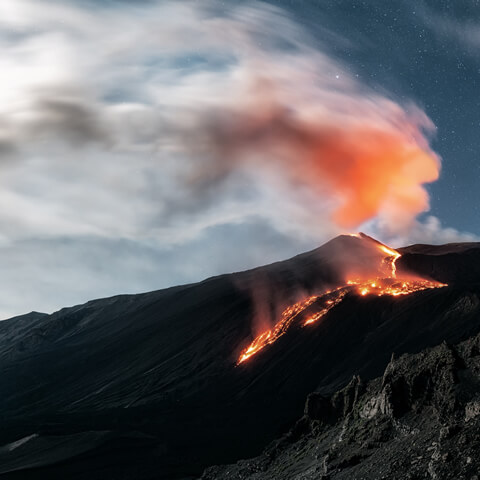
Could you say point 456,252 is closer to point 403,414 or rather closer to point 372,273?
point 372,273

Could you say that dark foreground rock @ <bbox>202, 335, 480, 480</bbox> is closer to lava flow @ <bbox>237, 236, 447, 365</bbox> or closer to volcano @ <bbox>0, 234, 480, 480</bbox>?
volcano @ <bbox>0, 234, 480, 480</bbox>

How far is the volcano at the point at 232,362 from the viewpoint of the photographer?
66.0 m

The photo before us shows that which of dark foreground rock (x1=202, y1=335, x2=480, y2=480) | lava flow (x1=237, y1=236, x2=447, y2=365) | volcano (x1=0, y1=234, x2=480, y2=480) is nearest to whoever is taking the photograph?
dark foreground rock (x1=202, y1=335, x2=480, y2=480)

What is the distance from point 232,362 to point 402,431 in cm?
8494

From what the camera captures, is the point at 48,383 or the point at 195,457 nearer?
the point at 195,457

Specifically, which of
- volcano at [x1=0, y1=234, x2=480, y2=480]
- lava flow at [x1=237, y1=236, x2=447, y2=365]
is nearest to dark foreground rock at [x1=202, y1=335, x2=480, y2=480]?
volcano at [x1=0, y1=234, x2=480, y2=480]

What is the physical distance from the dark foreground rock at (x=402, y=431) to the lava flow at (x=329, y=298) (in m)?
72.4

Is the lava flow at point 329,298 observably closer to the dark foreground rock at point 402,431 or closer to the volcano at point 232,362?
the volcano at point 232,362

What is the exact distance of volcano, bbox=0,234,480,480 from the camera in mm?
66000

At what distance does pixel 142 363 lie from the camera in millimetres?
120312

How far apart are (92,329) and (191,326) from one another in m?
48.9

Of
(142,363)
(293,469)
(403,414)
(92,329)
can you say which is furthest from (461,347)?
(92,329)

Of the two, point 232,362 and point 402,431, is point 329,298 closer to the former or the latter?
point 232,362

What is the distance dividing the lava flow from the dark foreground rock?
237 ft
